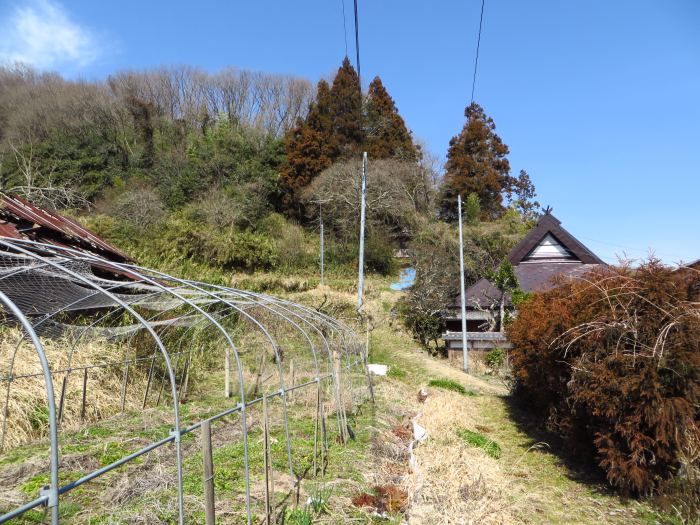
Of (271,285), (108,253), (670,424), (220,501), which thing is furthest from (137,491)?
(271,285)

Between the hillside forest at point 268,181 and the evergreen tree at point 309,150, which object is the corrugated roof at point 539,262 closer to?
the hillside forest at point 268,181

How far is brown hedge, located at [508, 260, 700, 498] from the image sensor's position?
4.57m

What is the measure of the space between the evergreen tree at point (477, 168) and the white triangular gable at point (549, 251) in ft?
22.6

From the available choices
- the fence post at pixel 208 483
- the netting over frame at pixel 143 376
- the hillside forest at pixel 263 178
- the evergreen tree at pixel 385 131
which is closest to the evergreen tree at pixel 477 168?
the hillside forest at pixel 263 178

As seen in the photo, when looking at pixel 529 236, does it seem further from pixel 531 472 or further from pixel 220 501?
pixel 220 501

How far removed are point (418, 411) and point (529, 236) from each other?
11933 mm

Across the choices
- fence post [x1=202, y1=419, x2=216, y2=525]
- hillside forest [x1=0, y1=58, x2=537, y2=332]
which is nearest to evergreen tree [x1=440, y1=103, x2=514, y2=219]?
hillside forest [x1=0, y1=58, x2=537, y2=332]

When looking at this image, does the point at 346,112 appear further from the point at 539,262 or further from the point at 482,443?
the point at 482,443

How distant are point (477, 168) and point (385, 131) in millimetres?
5488

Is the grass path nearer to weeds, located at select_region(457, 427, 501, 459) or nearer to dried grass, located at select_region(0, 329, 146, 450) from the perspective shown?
weeds, located at select_region(457, 427, 501, 459)

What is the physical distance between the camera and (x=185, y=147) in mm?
Result: 27578

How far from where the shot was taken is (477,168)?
26.2 metres

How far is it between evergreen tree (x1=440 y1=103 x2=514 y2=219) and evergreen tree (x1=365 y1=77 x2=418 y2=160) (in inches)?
102

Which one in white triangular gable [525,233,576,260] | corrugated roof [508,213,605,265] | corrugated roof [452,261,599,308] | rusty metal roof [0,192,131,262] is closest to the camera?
rusty metal roof [0,192,131,262]
